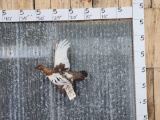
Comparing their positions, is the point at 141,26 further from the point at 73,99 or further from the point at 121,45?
the point at 73,99

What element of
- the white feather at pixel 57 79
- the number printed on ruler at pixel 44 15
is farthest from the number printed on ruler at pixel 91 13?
the white feather at pixel 57 79

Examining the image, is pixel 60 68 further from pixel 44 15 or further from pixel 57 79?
pixel 44 15

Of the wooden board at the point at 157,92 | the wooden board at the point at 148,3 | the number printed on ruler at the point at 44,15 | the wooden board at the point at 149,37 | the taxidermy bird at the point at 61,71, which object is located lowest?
the wooden board at the point at 157,92

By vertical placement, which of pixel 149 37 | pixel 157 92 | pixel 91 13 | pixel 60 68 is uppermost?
pixel 91 13

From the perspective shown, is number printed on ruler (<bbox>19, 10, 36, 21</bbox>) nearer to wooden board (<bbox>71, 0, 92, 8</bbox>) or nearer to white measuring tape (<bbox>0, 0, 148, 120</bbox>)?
white measuring tape (<bbox>0, 0, 148, 120</bbox>)

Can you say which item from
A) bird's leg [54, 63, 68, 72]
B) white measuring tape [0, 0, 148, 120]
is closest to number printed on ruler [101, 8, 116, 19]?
white measuring tape [0, 0, 148, 120]

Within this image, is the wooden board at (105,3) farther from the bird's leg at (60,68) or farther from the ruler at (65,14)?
the bird's leg at (60,68)

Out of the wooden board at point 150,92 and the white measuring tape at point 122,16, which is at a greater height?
the white measuring tape at point 122,16

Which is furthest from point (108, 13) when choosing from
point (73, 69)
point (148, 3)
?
point (73, 69)
